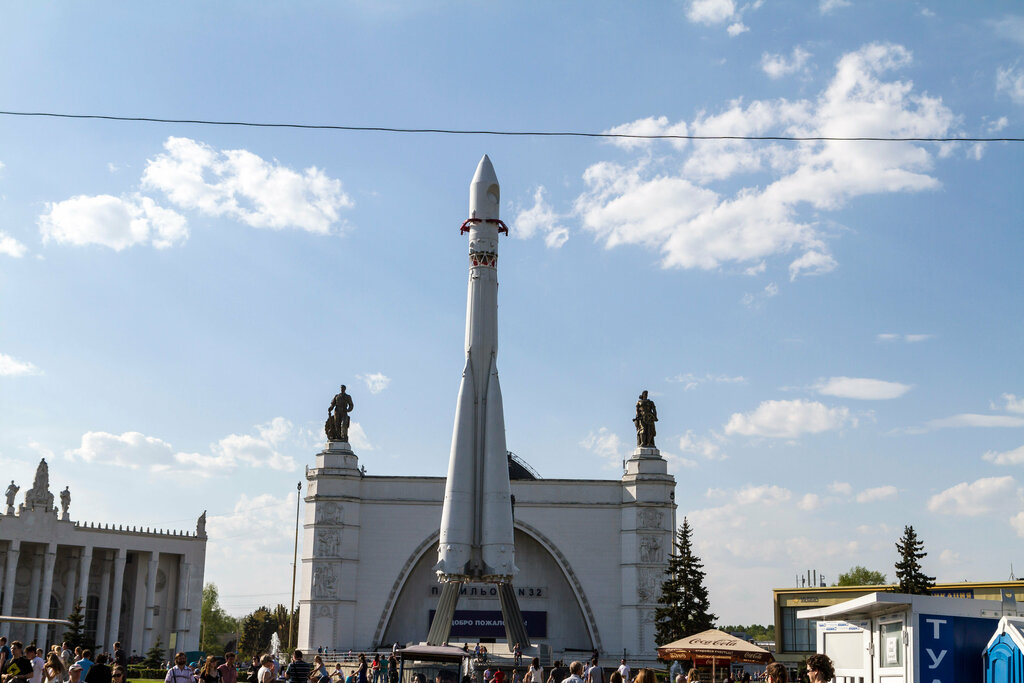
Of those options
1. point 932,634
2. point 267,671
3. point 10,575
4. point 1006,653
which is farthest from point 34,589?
point 1006,653

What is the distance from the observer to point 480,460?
106 feet

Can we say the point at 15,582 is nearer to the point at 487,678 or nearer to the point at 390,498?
the point at 390,498

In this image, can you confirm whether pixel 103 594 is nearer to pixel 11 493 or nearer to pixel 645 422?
pixel 11 493

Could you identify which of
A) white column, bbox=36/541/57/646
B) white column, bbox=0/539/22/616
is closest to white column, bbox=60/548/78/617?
white column, bbox=36/541/57/646

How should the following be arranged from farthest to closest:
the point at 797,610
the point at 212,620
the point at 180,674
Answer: the point at 212,620
the point at 797,610
the point at 180,674

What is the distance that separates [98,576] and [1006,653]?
53.2m

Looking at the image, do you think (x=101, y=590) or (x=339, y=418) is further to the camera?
(x=101, y=590)

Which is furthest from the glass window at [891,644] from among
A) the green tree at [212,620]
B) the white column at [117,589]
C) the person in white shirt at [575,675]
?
the green tree at [212,620]

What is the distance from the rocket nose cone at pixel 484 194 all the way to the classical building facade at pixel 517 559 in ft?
63.2

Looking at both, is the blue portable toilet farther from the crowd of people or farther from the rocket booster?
the rocket booster

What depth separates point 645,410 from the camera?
50.2 m

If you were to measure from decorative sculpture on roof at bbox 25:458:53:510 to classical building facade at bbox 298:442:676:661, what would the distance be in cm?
1383

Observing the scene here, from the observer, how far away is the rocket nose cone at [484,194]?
1326 inches

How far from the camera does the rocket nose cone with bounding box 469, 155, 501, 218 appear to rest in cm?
3369
